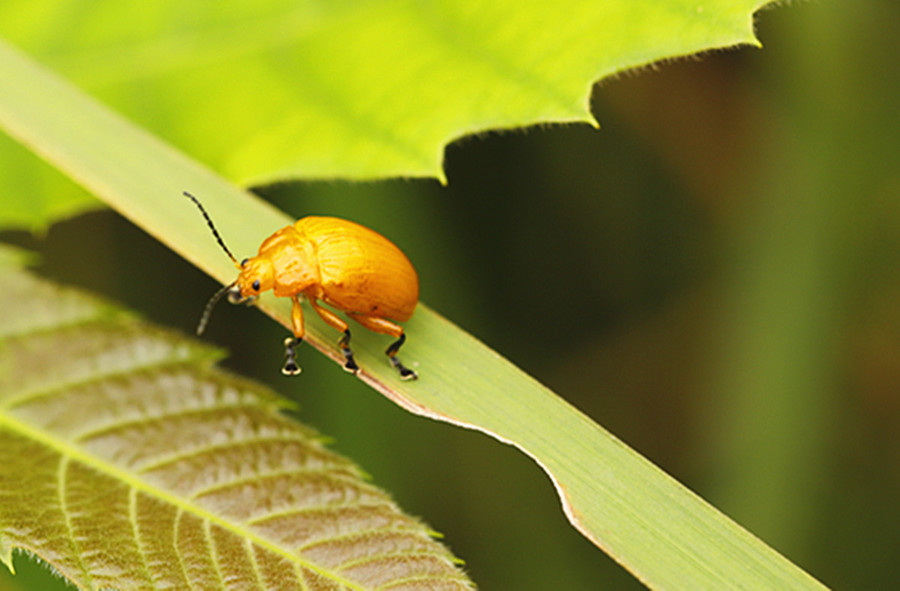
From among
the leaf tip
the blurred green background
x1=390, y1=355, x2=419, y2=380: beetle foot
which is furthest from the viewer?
the blurred green background

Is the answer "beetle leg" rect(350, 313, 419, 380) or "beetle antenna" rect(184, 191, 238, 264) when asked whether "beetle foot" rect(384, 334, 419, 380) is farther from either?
"beetle antenna" rect(184, 191, 238, 264)

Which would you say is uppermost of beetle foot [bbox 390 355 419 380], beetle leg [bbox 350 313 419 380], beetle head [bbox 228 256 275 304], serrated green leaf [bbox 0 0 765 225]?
serrated green leaf [bbox 0 0 765 225]

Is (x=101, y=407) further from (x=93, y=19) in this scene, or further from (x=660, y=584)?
(x=93, y=19)

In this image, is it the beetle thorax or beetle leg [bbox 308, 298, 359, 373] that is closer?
beetle leg [bbox 308, 298, 359, 373]

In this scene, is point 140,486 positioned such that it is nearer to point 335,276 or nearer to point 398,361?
point 398,361

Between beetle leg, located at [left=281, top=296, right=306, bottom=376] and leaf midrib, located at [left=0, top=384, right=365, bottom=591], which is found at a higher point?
beetle leg, located at [left=281, top=296, right=306, bottom=376]

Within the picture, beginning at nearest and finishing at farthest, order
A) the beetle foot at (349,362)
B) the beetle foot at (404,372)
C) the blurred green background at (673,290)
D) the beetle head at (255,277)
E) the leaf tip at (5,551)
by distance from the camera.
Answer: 1. the leaf tip at (5,551)
2. the beetle foot at (404,372)
3. the beetle foot at (349,362)
4. the beetle head at (255,277)
5. the blurred green background at (673,290)

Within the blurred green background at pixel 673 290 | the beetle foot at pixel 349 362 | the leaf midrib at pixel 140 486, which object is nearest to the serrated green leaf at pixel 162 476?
the leaf midrib at pixel 140 486

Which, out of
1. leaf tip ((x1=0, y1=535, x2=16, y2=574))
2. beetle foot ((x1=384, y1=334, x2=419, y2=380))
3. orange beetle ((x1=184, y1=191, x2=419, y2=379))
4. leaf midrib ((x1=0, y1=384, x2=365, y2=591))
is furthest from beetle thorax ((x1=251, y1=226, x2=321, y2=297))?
leaf tip ((x1=0, y1=535, x2=16, y2=574))

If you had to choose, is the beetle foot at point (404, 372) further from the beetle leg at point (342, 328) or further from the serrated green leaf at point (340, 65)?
the serrated green leaf at point (340, 65)
